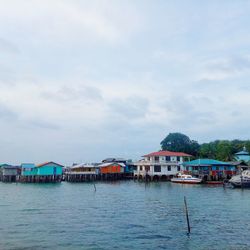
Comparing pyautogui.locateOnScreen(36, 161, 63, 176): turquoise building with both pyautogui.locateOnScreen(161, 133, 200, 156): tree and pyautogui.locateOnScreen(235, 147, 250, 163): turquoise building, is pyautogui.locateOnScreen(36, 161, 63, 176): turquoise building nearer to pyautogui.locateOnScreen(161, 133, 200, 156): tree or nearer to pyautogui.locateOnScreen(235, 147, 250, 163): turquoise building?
pyautogui.locateOnScreen(161, 133, 200, 156): tree

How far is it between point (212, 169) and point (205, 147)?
24.8 metres

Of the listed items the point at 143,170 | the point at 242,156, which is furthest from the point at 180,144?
the point at 143,170

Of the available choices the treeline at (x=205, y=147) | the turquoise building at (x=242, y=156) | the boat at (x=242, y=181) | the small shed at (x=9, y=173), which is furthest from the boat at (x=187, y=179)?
the small shed at (x=9, y=173)

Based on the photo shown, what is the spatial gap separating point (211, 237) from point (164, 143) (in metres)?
84.4

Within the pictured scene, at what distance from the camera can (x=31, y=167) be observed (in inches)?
3105

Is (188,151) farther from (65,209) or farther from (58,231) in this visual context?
(58,231)

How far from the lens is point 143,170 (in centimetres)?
7875

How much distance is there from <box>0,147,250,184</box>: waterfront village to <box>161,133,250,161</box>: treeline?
169 inches

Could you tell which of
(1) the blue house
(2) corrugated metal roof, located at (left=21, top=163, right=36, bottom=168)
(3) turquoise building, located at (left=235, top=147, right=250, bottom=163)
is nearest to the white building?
(1) the blue house

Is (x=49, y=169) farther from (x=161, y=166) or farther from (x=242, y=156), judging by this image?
(x=242, y=156)

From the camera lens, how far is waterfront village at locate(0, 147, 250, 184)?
237 feet

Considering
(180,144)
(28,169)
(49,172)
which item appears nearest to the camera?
(49,172)

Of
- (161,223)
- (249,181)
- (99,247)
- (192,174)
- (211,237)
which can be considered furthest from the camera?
(192,174)

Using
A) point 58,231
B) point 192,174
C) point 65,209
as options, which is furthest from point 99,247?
point 192,174
